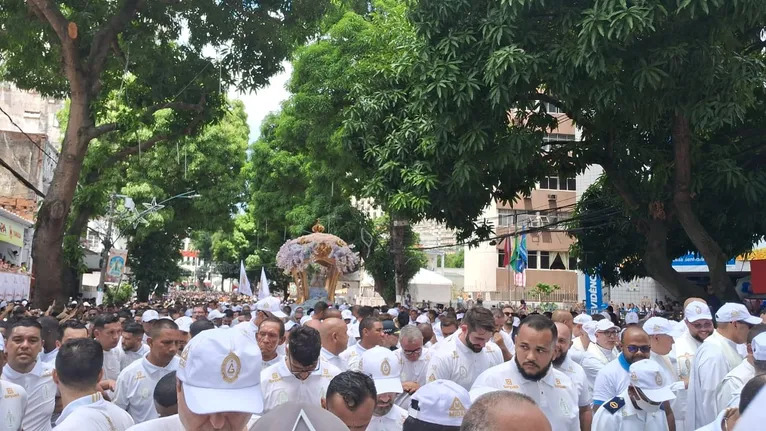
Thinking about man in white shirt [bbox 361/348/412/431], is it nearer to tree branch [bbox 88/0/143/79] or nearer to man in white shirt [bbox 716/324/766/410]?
man in white shirt [bbox 716/324/766/410]

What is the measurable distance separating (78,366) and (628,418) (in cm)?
375

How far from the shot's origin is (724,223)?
17234 millimetres

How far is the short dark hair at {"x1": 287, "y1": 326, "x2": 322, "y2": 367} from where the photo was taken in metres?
5.69

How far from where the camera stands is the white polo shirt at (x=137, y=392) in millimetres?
6148

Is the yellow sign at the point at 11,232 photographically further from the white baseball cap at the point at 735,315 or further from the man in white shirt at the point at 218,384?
the man in white shirt at the point at 218,384

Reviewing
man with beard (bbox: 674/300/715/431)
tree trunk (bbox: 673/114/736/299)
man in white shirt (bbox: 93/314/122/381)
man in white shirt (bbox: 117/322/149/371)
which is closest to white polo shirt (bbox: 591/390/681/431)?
man with beard (bbox: 674/300/715/431)

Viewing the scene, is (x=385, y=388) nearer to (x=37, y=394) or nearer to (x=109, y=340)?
(x=37, y=394)

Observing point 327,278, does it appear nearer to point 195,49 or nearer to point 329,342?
point 195,49

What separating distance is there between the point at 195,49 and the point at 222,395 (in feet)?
56.2

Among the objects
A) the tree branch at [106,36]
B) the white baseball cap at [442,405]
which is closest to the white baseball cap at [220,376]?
the white baseball cap at [442,405]

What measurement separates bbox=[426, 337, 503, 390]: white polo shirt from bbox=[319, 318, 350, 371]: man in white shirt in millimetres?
848

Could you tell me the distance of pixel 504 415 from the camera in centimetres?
215

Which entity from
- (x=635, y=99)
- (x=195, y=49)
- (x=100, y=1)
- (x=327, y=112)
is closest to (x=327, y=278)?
(x=327, y=112)

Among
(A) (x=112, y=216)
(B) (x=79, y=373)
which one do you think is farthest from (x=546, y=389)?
(A) (x=112, y=216)
